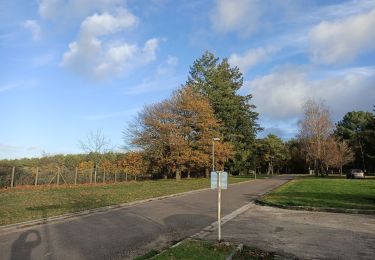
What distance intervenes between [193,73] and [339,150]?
29.1m

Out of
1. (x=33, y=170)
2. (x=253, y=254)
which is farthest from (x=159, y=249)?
(x=33, y=170)

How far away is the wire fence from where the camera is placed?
99.7 ft

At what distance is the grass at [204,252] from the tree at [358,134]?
78.2m

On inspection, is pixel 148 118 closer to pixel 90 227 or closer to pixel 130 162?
pixel 130 162

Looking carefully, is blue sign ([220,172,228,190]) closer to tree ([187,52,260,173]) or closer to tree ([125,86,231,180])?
tree ([125,86,231,180])

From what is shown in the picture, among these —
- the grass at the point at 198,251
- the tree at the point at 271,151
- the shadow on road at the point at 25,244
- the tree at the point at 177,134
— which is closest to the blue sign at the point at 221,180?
the grass at the point at 198,251

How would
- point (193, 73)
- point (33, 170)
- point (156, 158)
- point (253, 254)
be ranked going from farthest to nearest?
point (193, 73), point (156, 158), point (33, 170), point (253, 254)

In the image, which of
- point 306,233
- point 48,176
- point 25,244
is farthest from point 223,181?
point 48,176

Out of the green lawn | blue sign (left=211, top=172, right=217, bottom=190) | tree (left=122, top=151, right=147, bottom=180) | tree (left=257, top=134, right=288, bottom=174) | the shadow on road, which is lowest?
the shadow on road

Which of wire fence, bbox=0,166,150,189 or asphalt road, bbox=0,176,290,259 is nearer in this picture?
asphalt road, bbox=0,176,290,259

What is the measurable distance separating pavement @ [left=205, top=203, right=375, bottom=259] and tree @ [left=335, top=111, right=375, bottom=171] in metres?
71.5

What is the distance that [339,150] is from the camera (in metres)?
70.8

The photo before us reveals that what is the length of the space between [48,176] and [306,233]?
28.2 m

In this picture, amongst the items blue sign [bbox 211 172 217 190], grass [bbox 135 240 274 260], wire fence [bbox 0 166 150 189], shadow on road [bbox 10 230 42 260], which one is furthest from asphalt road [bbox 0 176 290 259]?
wire fence [bbox 0 166 150 189]
